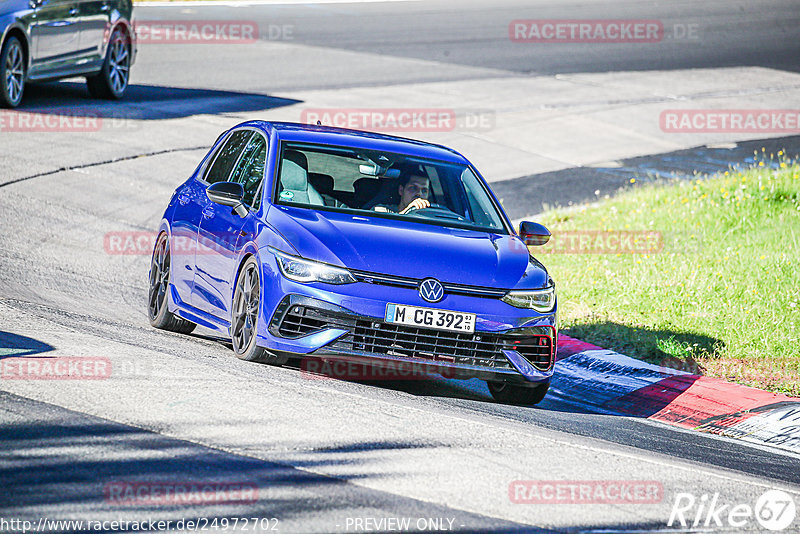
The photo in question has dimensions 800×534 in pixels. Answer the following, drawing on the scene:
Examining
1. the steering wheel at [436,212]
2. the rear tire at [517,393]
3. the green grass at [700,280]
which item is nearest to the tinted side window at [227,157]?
the steering wheel at [436,212]

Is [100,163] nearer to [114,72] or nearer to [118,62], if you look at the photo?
[114,72]

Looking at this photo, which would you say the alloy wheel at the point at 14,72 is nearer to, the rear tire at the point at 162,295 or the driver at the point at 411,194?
the rear tire at the point at 162,295

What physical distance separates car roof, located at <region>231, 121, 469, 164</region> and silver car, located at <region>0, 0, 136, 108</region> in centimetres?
762

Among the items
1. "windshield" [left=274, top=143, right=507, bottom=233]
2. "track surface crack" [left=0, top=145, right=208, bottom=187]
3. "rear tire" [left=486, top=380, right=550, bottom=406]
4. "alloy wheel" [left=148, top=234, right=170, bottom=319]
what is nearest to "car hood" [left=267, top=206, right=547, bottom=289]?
"windshield" [left=274, top=143, right=507, bottom=233]

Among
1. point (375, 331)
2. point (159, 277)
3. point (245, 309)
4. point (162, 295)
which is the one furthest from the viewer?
point (159, 277)

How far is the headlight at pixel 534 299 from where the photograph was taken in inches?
305

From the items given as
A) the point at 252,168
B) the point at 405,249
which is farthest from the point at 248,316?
the point at 252,168

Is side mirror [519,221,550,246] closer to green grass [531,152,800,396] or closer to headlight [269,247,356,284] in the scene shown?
headlight [269,247,356,284]

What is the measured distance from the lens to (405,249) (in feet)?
25.2

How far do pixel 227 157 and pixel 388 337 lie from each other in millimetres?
2780

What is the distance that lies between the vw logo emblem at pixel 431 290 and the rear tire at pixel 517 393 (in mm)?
1138

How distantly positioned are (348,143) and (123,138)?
8.75 meters

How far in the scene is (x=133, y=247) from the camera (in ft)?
42.3

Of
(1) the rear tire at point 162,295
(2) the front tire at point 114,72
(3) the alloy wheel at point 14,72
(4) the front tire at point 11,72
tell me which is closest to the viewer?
(1) the rear tire at point 162,295
